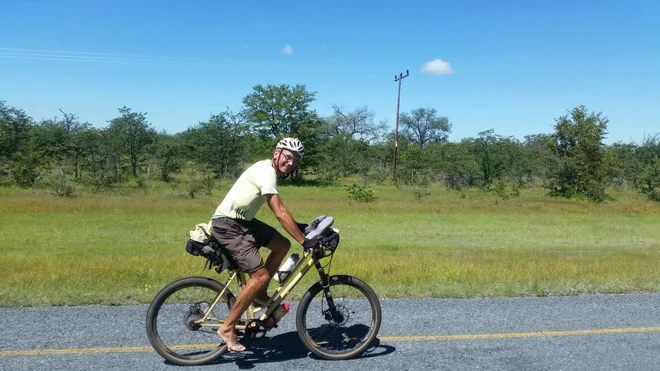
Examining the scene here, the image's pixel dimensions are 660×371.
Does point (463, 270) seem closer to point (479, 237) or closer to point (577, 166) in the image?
point (479, 237)

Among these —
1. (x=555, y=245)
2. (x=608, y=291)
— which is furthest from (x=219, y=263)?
(x=555, y=245)

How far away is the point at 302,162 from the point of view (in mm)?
59531

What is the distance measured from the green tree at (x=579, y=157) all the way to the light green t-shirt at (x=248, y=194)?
4233cm

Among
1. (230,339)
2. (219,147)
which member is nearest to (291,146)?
(230,339)

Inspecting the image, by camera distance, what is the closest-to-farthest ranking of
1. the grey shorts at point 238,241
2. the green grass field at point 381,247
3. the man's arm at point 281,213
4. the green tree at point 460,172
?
1. the man's arm at point 281,213
2. the grey shorts at point 238,241
3. the green grass field at point 381,247
4. the green tree at point 460,172

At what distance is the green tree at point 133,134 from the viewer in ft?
164

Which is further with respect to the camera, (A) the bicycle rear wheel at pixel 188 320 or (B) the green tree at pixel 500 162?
(B) the green tree at pixel 500 162

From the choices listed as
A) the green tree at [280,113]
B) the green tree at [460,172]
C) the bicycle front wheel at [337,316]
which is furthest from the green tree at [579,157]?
the bicycle front wheel at [337,316]

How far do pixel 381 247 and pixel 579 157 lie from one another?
3354cm

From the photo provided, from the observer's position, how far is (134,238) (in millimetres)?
17812

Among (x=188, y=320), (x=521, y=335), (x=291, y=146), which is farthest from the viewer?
(x=521, y=335)

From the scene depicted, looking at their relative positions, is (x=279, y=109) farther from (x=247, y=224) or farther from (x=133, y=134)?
(x=247, y=224)

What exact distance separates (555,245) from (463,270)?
9800 mm

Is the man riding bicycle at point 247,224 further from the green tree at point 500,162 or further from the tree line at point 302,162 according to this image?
the green tree at point 500,162
